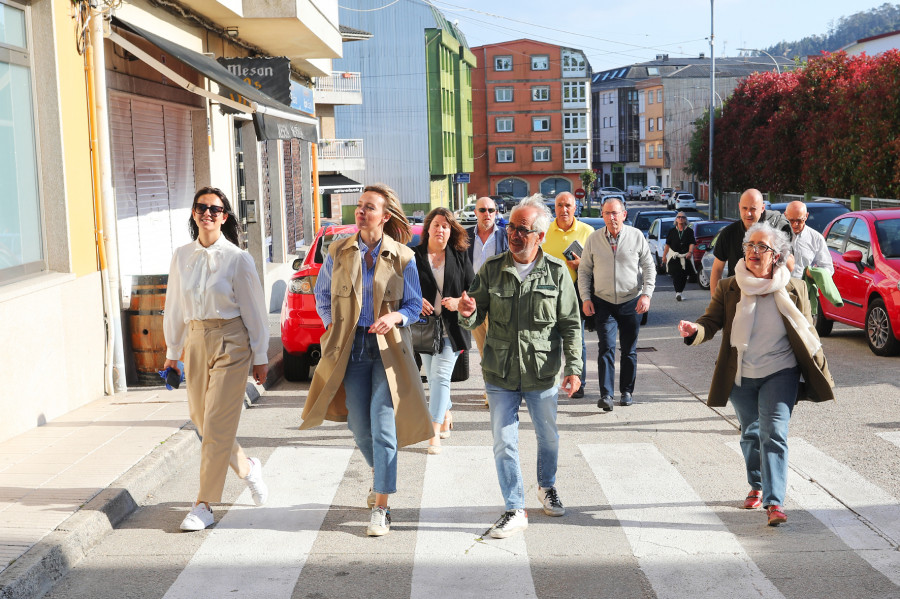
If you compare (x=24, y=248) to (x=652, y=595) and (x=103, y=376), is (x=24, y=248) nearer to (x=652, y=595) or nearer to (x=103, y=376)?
(x=103, y=376)

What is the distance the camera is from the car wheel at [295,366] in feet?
37.0

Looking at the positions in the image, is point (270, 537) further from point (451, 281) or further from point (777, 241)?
point (777, 241)

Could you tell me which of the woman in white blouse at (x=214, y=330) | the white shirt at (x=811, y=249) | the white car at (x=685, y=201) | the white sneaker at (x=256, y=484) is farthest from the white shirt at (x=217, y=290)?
the white car at (x=685, y=201)

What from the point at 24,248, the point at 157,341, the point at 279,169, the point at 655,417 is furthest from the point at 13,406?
the point at 279,169

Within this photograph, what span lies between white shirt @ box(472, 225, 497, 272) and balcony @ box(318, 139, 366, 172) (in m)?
40.0

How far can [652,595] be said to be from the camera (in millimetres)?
4824

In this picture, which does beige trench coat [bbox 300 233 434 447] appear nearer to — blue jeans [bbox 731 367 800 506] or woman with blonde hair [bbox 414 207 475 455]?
woman with blonde hair [bbox 414 207 475 455]

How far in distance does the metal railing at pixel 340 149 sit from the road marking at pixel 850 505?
42.5m

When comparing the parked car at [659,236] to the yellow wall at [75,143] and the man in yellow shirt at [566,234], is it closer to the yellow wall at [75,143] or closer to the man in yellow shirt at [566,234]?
the man in yellow shirt at [566,234]

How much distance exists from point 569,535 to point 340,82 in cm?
3952

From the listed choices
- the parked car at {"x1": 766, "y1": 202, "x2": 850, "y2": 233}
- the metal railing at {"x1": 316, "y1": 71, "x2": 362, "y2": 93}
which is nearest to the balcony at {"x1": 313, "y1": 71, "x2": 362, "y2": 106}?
the metal railing at {"x1": 316, "y1": 71, "x2": 362, "y2": 93}

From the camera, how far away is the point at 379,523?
583 cm

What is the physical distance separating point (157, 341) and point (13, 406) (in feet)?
Result: 7.93

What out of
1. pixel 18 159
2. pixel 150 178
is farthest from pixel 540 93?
pixel 18 159
